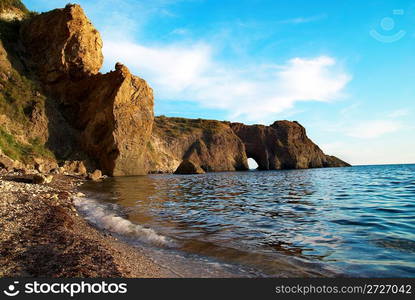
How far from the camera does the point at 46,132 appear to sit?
37375 mm

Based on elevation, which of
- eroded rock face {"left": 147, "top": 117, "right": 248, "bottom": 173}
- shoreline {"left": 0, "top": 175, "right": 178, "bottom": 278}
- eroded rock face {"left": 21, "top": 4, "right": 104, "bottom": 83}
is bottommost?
shoreline {"left": 0, "top": 175, "right": 178, "bottom": 278}

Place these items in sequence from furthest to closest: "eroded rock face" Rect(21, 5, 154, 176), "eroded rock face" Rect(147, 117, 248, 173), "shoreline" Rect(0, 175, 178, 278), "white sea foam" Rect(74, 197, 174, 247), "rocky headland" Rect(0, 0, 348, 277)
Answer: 1. "eroded rock face" Rect(147, 117, 248, 173)
2. "eroded rock face" Rect(21, 5, 154, 176)
3. "rocky headland" Rect(0, 0, 348, 277)
4. "white sea foam" Rect(74, 197, 174, 247)
5. "shoreline" Rect(0, 175, 178, 278)

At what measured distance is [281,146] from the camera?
91750 millimetres

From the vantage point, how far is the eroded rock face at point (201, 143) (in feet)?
265

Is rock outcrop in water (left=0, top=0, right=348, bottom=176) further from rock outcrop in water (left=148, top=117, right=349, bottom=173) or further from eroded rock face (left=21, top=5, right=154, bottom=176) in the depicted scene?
rock outcrop in water (left=148, top=117, right=349, bottom=173)

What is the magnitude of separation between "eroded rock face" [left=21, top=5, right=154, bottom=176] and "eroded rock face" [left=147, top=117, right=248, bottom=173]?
2972cm

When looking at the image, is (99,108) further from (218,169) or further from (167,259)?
(218,169)

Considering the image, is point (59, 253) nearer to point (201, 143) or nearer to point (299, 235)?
point (299, 235)

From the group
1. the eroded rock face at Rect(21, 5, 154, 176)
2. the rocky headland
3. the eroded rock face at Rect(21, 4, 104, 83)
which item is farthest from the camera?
the eroded rock face at Rect(21, 5, 154, 176)

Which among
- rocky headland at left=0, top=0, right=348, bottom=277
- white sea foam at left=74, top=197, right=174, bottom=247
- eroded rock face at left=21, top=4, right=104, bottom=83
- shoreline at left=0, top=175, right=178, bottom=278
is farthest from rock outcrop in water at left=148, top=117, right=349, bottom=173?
shoreline at left=0, top=175, right=178, bottom=278

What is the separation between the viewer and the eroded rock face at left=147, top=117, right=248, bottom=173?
3174 inches

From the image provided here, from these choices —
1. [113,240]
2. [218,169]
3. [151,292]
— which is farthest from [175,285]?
[218,169]

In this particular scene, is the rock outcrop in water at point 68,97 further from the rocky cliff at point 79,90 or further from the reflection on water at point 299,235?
the reflection on water at point 299,235

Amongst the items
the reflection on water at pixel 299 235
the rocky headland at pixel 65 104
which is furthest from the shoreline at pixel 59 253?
the rocky headland at pixel 65 104
